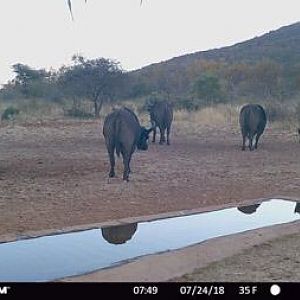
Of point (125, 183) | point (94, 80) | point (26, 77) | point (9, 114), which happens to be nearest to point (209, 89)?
point (94, 80)

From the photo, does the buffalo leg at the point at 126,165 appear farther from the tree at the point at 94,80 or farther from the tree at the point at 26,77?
the tree at the point at 26,77

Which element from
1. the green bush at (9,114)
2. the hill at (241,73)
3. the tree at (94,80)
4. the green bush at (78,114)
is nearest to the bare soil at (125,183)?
the green bush at (9,114)

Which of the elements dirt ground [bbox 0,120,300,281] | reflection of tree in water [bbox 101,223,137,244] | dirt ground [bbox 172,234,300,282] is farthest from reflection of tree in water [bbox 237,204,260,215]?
dirt ground [bbox 172,234,300,282]

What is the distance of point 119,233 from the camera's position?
7.78 m

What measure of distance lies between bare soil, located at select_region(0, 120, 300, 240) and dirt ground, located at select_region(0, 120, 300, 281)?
0.5 inches

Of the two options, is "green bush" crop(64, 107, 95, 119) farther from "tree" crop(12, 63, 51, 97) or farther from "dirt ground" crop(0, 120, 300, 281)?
"tree" crop(12, 63, 51, 97)

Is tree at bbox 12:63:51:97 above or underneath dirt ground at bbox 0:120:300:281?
above

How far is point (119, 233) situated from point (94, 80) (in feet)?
104

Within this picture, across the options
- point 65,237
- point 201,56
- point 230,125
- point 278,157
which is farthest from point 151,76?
point 65,237

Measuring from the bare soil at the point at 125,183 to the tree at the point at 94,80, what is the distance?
17907 mm

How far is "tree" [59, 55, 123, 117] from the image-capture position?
38906 millimetres

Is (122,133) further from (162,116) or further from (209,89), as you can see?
(209,89)

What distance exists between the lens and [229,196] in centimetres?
1053
